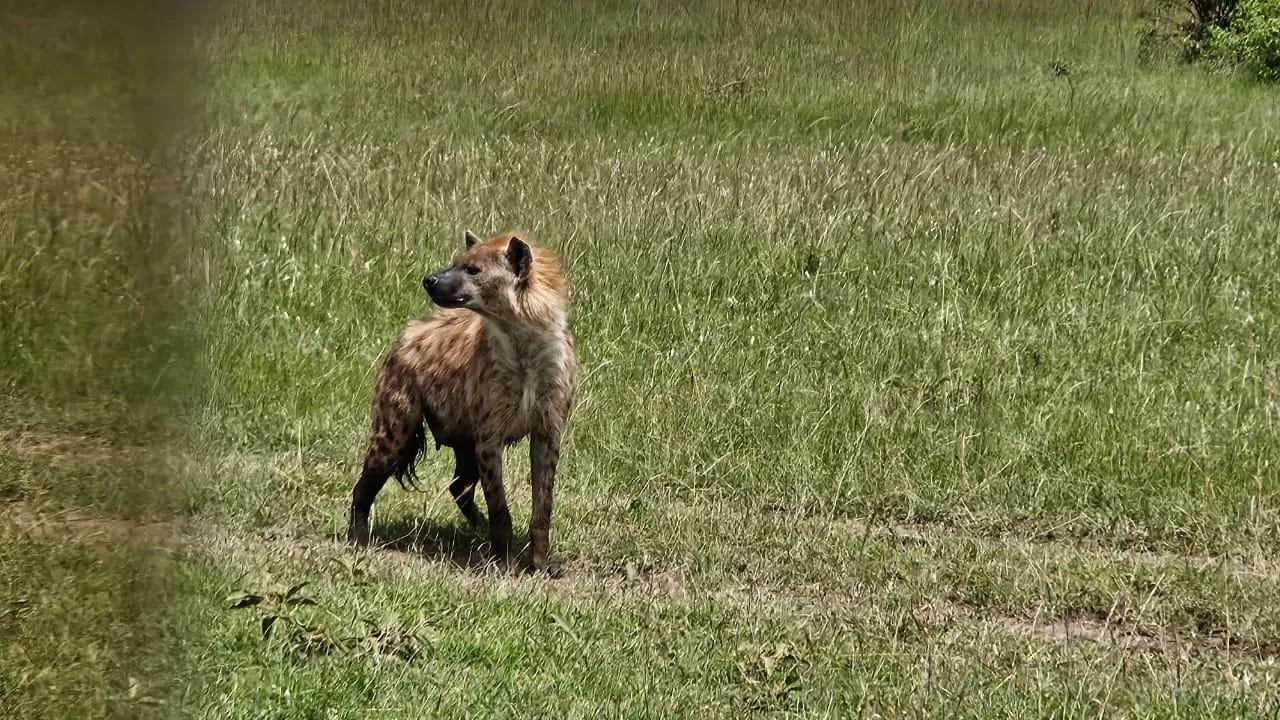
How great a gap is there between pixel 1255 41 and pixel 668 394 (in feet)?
39.4

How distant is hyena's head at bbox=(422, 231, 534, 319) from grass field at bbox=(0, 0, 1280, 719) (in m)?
1.01

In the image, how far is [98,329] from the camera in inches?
31.0

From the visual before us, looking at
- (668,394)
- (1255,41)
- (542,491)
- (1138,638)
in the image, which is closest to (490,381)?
(542,491)

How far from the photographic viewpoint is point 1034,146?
13.8 m

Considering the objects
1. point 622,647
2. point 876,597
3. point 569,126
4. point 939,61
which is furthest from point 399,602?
point 939,61

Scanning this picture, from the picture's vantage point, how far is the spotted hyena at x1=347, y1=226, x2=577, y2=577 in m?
5.85

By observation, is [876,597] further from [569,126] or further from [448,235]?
[569,126]

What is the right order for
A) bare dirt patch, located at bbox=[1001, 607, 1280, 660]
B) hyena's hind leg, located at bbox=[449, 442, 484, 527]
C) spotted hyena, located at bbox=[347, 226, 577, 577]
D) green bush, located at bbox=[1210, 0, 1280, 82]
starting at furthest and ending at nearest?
green bush, located at bbox=[1210, 0, 1280, 82]
hyena's hind leg, located at bbox=[449, 442, 484, 527]
spotted hyena, located at bbox=[347, 226, 577, 577]
bare dirt patch, located at bbox=[1001, 607, 1280, 660]

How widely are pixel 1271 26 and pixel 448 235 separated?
1109 cm

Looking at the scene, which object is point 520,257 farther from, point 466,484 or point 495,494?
point 466,484

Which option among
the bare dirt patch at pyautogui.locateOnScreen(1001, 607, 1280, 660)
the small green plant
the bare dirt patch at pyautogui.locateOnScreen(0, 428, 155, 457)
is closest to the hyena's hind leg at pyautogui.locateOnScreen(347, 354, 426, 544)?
the small green plant

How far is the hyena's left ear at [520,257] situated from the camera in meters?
5.82

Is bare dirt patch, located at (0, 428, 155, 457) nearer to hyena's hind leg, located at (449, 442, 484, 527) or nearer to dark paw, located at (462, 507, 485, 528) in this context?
hyena's hind leg, located at (449, 442, 484, 527)

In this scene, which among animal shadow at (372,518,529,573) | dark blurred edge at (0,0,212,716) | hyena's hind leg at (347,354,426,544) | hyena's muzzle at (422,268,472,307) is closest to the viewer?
dark blurred edge at (0,0,212,716)
